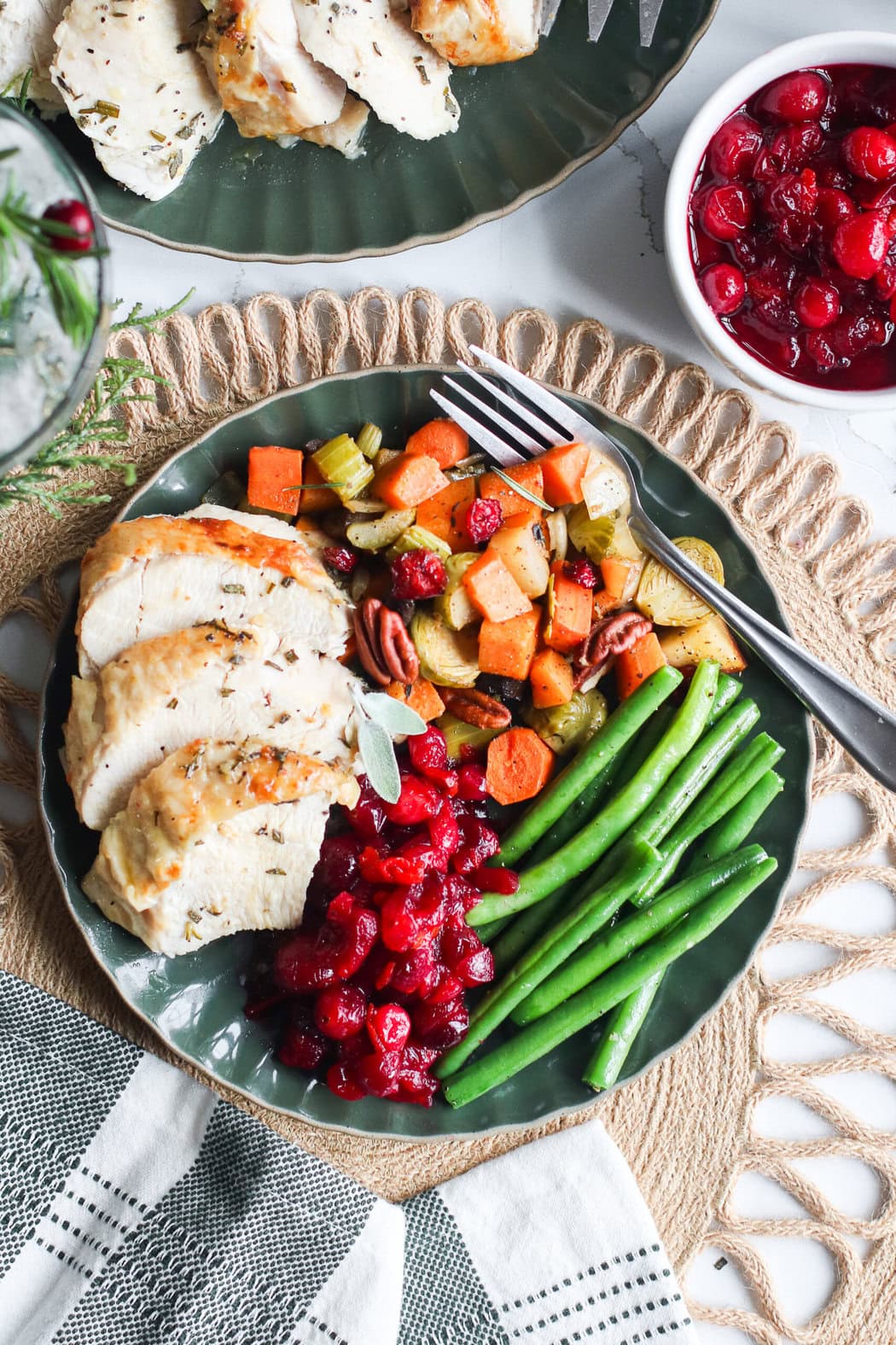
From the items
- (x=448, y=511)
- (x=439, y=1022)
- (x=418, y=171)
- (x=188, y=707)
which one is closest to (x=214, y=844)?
(x=188, y=707)

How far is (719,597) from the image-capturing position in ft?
9.32

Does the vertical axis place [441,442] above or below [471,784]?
above

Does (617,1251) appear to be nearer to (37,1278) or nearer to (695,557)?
(37,1278)

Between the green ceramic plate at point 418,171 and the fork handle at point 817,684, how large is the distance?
0.98m

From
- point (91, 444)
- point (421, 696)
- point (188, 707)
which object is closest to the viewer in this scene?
point (188, 707)

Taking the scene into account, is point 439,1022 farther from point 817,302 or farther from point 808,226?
point 808,226

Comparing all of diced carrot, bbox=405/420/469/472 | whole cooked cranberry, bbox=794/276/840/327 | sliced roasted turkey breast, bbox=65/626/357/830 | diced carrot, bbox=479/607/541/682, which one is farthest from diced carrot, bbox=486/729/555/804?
whole cooked cranberry, bbox=794/276/840/327

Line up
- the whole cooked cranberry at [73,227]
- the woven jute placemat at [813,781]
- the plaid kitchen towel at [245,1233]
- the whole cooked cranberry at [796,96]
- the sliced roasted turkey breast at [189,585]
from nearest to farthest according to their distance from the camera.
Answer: the whole cooked cranberry at [73,227], the sliced roasted turkey breast at [189,585], the whole cooked cranberry at [796,96], the plaid kitchen towel at [245,1233], the woven jute placemat at [813,781]

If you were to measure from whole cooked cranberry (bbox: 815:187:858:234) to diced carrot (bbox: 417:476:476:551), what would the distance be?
100cm

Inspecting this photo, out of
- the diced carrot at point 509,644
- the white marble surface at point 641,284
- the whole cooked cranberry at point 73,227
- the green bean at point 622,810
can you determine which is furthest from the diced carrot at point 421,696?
the whole cooked cranberry at point 73,227

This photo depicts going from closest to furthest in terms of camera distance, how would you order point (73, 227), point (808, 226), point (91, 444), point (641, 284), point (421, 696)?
point (73, 227), point (808, 226), point (421, 696), point (91, 444), point (641, 284)

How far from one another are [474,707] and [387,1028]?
→ 779 mm

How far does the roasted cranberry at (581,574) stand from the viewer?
9.21ft

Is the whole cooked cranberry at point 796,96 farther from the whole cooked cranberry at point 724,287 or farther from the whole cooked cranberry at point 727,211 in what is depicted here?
the whole cooked cranberry at point 724,287
